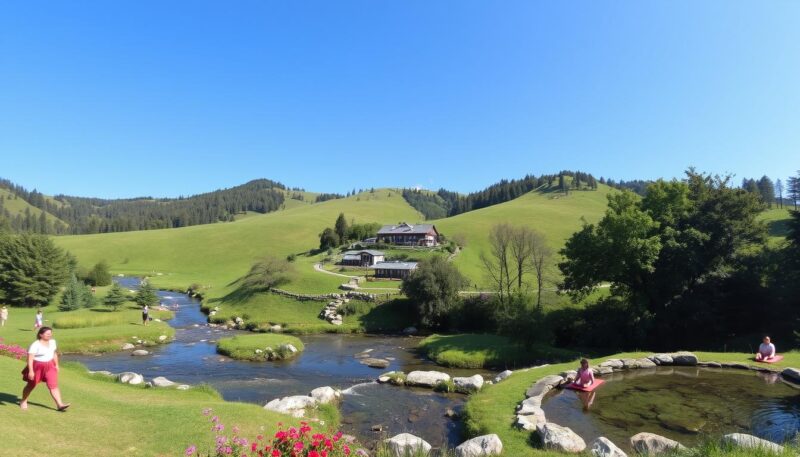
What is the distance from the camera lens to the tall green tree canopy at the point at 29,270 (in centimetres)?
5297

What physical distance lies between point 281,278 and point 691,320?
5453 centimetres

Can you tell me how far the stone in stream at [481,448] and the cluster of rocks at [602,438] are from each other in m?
1.82

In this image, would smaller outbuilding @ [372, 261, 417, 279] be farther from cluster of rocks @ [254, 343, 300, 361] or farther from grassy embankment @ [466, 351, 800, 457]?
grassy embankment @ [466, 351, 800, 457]

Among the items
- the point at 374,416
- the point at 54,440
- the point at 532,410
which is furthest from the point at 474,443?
the point at 54,440

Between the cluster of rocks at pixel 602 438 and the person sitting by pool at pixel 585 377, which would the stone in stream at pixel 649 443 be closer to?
the cluster of rocks at pixel 602 438

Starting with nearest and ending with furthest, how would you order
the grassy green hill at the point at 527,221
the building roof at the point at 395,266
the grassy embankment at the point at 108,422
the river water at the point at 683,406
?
the grassy embankment at the point at 108,422 < the river water at the point at 683,406 < the building roof at the point at 395,266 < the grassy green hill at the point at 527,221

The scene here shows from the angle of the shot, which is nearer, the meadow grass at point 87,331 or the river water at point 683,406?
the river water at point 683,406

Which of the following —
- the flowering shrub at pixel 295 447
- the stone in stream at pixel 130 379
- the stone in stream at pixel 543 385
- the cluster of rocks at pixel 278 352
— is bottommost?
the cluster of rocks at pixel 278 352

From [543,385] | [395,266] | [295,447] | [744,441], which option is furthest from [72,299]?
[744,441]

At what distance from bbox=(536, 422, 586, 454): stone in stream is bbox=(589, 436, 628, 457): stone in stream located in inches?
17.9

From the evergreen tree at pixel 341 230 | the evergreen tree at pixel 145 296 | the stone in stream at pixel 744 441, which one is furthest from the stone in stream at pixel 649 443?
the evergreen tree at pixel 341 230

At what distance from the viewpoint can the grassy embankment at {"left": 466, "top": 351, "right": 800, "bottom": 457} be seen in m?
15.4

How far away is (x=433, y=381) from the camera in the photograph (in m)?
27.8

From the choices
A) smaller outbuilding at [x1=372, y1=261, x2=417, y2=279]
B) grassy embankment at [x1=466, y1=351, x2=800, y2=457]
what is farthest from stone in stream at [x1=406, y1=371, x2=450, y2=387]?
smaller outbuilding at [x1=372, y1=261, x2=417, y2=279]
